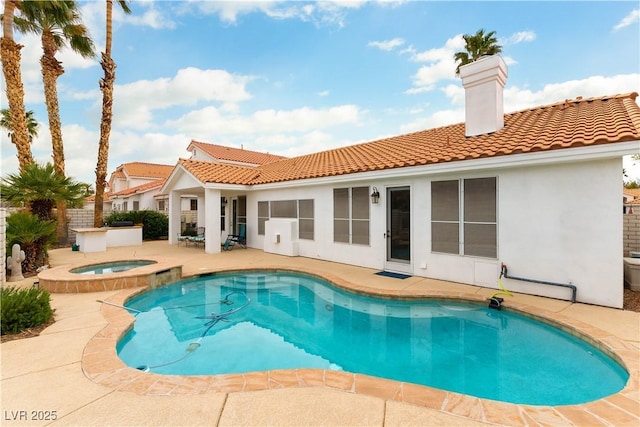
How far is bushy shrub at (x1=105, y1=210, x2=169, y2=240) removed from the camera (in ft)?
66.3

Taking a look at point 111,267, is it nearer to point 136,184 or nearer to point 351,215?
point 351,215

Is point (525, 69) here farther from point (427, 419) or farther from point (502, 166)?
point (427, 419)

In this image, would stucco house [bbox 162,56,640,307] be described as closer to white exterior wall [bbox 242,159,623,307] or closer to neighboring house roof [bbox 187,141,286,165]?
white exterior wall [bbox 242,159,623,307]

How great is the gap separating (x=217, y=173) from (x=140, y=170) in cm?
2888

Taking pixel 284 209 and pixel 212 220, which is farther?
pixel 212 220

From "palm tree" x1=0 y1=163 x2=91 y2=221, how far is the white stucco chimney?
52.5 ft

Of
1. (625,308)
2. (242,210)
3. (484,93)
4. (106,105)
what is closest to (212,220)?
(242,210)

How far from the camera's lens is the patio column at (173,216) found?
18.5m

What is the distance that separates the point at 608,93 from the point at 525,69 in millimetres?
3349

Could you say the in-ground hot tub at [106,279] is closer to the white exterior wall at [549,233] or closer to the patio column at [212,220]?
the patio column at [212,220]

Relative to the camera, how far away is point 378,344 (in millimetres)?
5844

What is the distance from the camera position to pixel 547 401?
393 cm

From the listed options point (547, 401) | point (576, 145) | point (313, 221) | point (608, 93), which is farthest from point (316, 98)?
point (547, 401)

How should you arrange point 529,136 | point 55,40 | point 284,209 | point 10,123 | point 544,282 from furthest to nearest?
point 10,123 < point 55,40 < point 284,209 < point 529,136 < point 544,282
